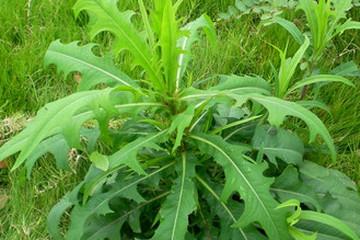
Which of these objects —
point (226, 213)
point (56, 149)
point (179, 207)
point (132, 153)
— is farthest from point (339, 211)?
point (56, 149)

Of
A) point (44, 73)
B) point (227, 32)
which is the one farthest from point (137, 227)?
point (227, 32)

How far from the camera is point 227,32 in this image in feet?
10.1

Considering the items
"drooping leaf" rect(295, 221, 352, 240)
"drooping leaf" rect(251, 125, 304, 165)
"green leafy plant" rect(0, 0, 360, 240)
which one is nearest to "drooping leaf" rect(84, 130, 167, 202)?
"green leafy plant" rect(0, 0, 360, 240)

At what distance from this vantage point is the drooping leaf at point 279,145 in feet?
6.48

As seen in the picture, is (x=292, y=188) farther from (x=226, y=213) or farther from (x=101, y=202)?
(x=101, y=202)

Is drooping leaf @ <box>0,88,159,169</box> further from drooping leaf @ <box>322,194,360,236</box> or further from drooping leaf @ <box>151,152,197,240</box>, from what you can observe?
drooping leaf @ <box>322,194,360,236</box>

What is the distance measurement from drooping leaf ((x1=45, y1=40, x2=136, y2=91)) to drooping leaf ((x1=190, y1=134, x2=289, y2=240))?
41 centimetres

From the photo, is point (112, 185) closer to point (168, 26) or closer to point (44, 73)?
point (168, 26)

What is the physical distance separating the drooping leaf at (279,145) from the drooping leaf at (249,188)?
0.27 metres

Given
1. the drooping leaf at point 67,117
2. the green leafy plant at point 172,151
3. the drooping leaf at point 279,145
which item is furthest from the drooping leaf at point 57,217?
the drooping leaf at point 279,145

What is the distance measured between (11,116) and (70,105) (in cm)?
134

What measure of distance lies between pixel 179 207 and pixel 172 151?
20cm

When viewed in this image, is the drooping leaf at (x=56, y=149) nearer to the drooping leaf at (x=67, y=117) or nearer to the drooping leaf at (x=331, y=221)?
the drooping leaf at (x=67, y=117)

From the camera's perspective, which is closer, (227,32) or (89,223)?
(89,223)
